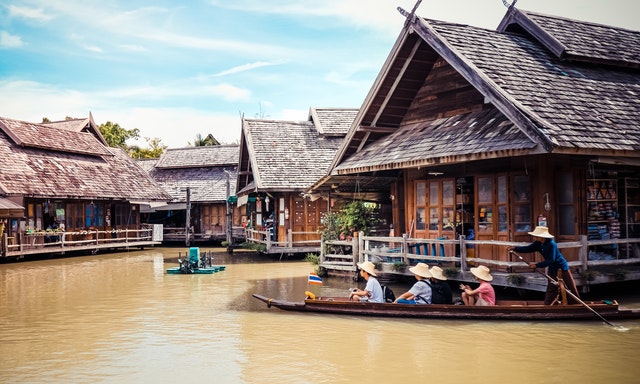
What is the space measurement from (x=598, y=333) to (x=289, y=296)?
7327 millimetres

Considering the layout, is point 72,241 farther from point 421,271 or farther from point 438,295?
point 438,295

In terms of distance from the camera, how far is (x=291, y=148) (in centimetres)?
2905

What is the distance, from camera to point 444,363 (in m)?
9.03

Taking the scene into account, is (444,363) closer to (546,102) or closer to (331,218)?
(546,102)

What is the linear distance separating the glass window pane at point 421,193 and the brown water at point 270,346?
13.2 ft

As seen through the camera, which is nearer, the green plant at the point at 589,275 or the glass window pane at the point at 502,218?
the green plant at the point at 589,275

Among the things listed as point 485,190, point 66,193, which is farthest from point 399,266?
point 66,193

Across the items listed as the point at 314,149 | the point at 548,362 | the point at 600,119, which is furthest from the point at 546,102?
the point at 314,149

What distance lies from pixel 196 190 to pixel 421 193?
24.2 meters

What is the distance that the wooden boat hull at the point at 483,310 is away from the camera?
10.9 meters

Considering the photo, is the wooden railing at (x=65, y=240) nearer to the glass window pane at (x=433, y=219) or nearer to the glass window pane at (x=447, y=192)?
the glass window pane at (x=433, y=219)

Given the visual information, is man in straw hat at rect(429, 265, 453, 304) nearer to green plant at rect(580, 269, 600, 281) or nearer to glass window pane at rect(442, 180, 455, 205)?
green plant at rect(580, 269, 600, 281)

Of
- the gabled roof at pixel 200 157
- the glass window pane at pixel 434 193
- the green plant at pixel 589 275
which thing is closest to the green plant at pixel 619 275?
the green plant at pixel 589 275

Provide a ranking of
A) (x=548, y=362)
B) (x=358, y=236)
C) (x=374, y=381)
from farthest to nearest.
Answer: (x=358, y=236) → (x=548, y=362) → (x=374, y=381)
